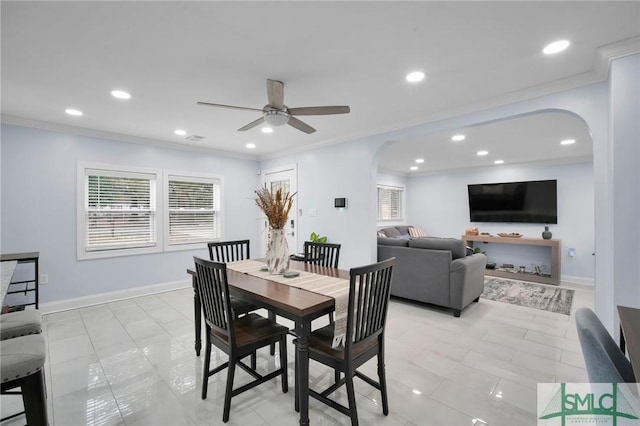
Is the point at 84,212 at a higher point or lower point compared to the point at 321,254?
higher

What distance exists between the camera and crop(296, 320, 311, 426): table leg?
1667 millimetres

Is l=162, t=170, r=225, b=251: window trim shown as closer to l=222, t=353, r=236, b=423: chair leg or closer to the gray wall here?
the gray wall

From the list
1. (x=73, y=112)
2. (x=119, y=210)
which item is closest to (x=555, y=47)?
(x=73, y=112)

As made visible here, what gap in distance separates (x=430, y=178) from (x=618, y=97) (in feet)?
20.1

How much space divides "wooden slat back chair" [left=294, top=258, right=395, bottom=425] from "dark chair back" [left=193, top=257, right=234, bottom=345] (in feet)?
1.87

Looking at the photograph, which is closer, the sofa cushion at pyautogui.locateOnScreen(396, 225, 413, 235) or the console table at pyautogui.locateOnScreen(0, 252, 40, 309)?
the console table at pyautogui.locateOnScreen(0, 252, 40, 309)

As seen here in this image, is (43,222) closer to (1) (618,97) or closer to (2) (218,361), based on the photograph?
(2) (218,361)

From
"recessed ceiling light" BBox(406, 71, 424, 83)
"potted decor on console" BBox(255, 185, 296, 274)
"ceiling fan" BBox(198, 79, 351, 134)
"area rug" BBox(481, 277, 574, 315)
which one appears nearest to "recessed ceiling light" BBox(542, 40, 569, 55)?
"recessed ceiling light" BBox(406, 71, 424, 83)

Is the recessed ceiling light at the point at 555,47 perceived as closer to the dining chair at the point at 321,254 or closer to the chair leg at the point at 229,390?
the dining chair at the point at 321,254

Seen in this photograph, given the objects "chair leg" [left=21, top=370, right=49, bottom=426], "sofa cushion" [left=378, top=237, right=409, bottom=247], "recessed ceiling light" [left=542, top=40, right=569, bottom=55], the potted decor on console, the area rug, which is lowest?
the area rug

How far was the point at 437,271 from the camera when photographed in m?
3.72

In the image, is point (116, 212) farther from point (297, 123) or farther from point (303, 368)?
point (303, 368)

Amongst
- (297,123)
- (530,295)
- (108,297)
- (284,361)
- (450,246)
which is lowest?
(530,295)

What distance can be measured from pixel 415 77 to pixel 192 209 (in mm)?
4173
